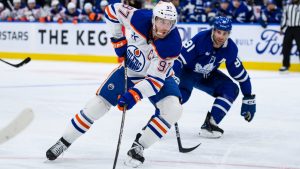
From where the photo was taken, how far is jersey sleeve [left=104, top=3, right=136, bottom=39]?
13.5ft

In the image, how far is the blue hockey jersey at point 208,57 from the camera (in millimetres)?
5055

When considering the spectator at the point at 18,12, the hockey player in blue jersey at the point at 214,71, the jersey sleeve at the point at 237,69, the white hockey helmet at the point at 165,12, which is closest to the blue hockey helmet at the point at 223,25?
the hockey player in blue jersey at the point at 214,71

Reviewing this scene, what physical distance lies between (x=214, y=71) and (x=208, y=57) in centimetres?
35

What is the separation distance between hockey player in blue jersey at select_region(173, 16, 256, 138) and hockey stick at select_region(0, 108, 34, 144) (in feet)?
4.97

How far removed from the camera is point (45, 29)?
14391 mm

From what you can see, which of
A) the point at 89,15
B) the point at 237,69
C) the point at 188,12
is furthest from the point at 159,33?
the point at 89,15

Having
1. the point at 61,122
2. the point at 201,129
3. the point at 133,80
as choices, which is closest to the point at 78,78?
the point at 61,122

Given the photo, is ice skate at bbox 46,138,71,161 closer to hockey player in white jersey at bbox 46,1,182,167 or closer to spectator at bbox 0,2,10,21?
hockey player in white jersey at bbox 46,1,182,167

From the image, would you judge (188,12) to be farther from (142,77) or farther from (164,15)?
(164,15)

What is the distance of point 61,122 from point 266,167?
7.32ft

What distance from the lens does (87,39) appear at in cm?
1391

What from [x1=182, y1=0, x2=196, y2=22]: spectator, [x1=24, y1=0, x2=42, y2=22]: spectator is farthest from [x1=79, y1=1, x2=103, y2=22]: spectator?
[x1=182, y1=0, x2=196, y2=22]: spectator

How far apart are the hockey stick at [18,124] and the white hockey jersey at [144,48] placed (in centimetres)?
63

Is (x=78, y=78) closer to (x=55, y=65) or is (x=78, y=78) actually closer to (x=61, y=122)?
(x=55, y=65)
